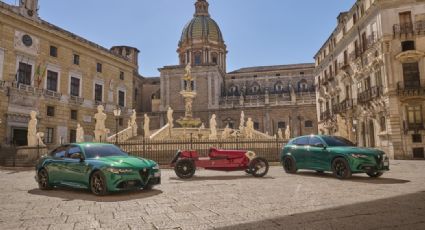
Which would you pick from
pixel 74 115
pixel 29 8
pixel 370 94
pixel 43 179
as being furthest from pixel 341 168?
pixel 29 8

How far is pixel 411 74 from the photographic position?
22500mm

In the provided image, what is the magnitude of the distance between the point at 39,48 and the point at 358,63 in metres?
28.5

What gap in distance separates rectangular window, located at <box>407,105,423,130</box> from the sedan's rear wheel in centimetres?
1587

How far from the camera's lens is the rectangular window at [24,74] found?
23484 millimetres

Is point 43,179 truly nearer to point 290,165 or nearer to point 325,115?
point 290,165

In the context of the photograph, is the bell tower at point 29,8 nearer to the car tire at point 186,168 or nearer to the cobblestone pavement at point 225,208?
the cobblestone pavement at point 225,208

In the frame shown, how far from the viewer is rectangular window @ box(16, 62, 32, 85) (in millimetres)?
23484

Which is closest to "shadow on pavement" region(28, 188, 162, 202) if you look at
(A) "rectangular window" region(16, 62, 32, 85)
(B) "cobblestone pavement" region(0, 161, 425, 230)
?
(B) "cobblestone pavement" region(0, 161, 425, 230)

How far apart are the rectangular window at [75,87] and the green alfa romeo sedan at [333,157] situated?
77.9 feet

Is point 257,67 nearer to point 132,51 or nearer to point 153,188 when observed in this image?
point 132,51

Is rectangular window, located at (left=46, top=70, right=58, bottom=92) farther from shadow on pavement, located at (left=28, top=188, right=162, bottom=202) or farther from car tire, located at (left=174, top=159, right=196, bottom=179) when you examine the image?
shadow on pavement, located at (left=28, top=188, right=162, bottom=202)

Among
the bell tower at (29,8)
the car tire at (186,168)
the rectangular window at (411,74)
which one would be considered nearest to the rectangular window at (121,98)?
the bell tower at (29,8)

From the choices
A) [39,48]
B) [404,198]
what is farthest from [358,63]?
[39,48]

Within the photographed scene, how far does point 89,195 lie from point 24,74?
2191 cm
